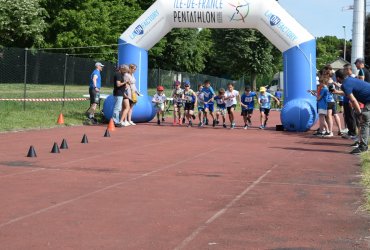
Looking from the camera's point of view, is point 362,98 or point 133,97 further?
point 133,97

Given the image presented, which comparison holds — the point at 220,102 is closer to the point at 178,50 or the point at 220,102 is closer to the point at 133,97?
the point at 133,97

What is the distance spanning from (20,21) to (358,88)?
119ft

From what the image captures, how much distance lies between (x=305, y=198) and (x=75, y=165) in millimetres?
4207

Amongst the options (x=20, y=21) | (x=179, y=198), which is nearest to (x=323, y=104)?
(x=179, y=198)

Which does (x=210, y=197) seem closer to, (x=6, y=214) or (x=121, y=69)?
(x=6, y=214)

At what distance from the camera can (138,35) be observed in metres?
21.3

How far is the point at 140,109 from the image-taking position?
21688mm

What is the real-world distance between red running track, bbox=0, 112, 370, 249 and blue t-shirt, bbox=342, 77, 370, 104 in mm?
1237

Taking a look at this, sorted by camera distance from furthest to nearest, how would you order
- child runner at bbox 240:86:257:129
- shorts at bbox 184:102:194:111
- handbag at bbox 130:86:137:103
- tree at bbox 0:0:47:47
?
tree at bbox 0:0:47:47, shorts at bbox 184:102:194:111, child runner at bbox 240:86:257:129, handbag at bbox 130:86:137:103

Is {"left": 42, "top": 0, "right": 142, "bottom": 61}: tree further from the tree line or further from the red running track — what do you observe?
the red running track

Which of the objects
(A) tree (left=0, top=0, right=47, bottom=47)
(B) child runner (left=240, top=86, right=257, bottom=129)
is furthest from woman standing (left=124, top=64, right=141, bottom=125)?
(A) tree (left=0, top=0, right=47, bottom=47)

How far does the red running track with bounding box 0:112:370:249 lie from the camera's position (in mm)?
5660

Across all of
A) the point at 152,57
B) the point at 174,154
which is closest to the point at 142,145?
the point at 174,154

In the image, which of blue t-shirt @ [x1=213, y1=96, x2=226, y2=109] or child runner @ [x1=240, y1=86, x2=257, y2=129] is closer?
child runner @ [x1=240, y1=86, x2=257, y2=129]
